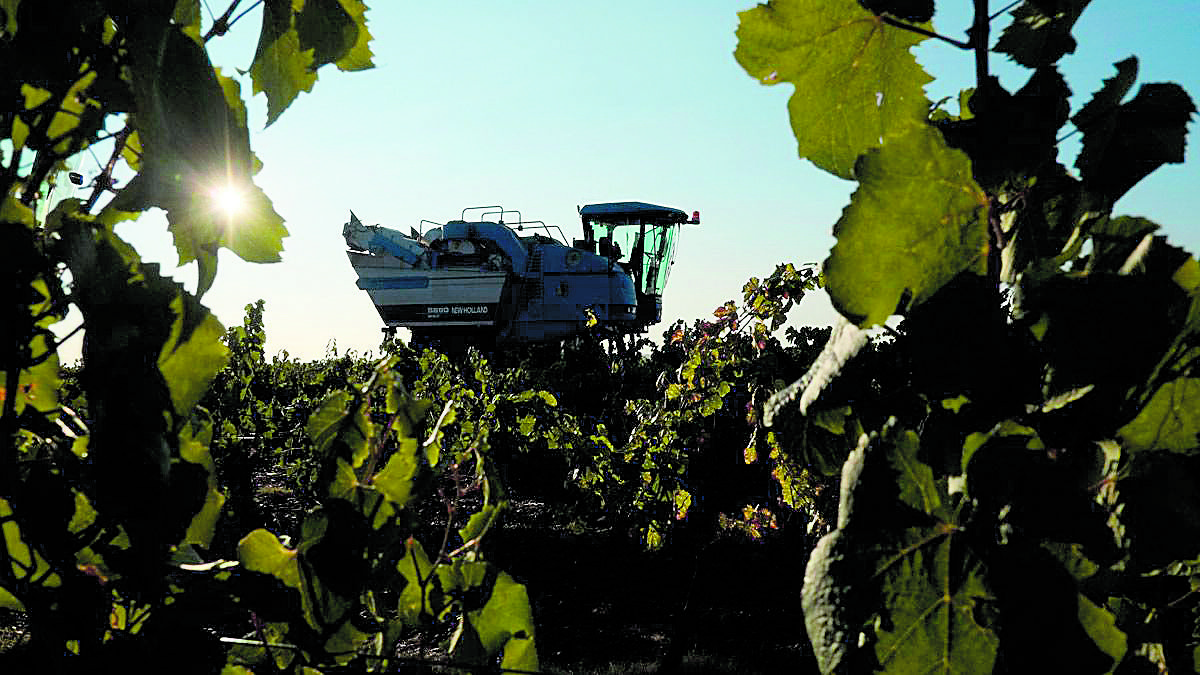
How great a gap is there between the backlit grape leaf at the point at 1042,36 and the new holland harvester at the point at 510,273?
2191 centimetres

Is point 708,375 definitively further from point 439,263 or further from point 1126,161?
point 439,263

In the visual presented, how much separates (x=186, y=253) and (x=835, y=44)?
0.58m

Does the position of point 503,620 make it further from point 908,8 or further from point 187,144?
point 908,8

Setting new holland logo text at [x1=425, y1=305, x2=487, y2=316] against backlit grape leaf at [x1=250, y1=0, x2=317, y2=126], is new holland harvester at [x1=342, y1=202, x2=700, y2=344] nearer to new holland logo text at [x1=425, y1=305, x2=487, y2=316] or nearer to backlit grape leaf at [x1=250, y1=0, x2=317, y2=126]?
new holland logo text at [x1=425, y1=305, x2=487, y2=316]

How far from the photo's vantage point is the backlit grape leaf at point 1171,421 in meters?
0.57

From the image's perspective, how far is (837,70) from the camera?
2.43ft

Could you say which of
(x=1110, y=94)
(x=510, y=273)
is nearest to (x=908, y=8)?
(x=1110, y=94)

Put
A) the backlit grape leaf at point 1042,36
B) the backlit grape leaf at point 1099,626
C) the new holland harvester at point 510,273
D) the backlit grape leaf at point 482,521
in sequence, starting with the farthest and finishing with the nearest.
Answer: the new holland harvester at point 510,273
the backlit grape leaf at point 482,521
the backlit grape leaf at point 1042,36
the backlit grape leaf at point 1099,626

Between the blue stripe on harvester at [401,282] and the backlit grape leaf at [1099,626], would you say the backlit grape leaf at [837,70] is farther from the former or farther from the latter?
the blue stripe on harvester at [401,282]

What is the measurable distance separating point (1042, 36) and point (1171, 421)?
0.29m

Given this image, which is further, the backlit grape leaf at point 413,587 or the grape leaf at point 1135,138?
the backlit grape leaf at point 413,587

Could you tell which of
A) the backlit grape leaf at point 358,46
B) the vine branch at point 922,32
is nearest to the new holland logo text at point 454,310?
the backlit grape leaf at point 358,46

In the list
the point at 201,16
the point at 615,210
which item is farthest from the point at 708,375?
the point at 615,210

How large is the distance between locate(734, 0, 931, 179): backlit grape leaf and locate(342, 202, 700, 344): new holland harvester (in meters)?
21.8
